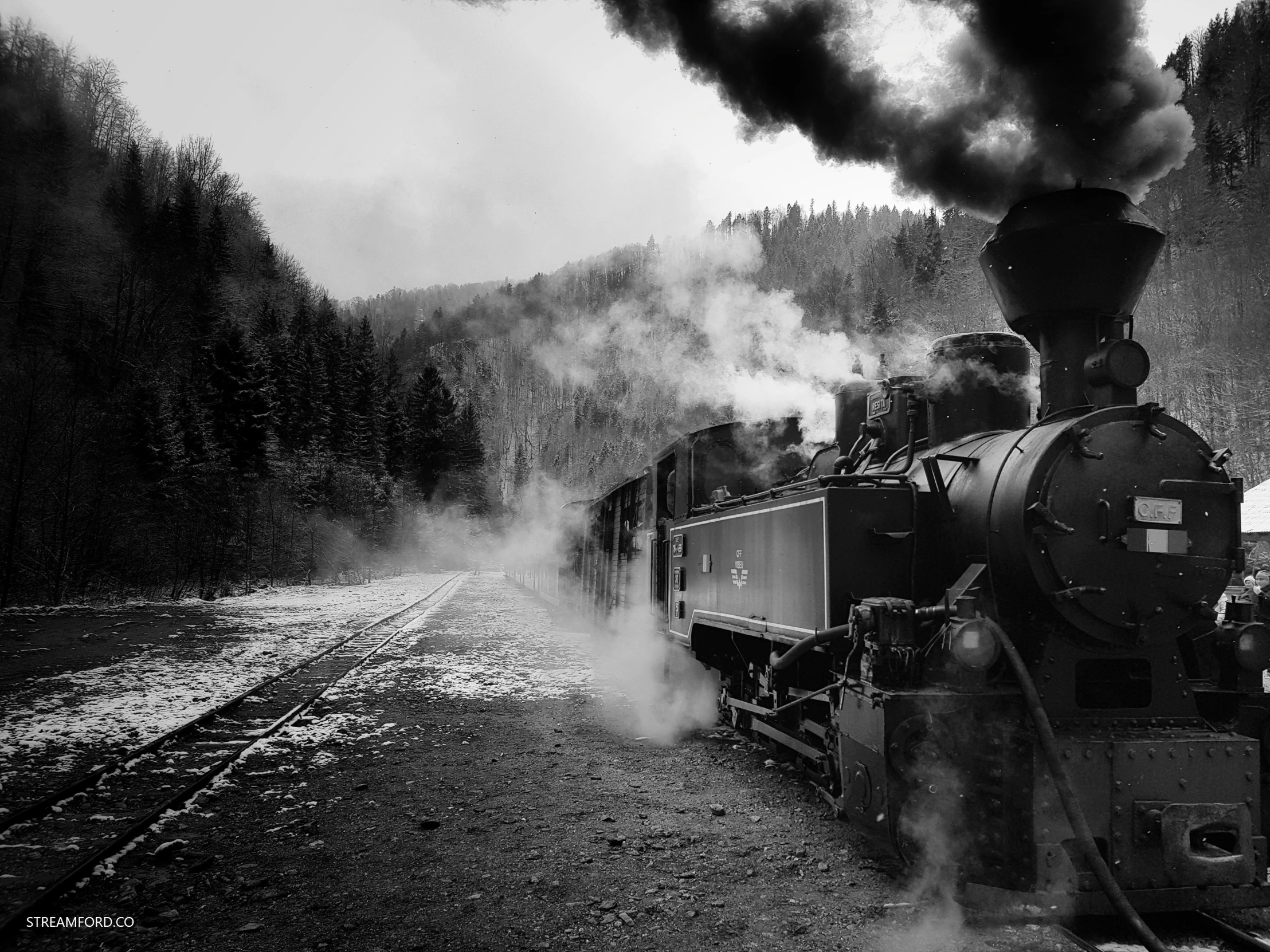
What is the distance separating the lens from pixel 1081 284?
4.56 meters

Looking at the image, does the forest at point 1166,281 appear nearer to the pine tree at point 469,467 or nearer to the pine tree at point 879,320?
the pine tree at point 469,467

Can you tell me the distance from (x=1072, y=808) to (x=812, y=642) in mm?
1479

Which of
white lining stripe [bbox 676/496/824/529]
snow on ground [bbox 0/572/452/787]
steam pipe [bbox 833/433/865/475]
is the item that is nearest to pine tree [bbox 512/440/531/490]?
snow on ground [bbox 0/572/452/787]

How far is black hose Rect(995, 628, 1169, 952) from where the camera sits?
328 centimetres

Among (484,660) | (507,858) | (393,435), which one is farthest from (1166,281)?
(507,858)

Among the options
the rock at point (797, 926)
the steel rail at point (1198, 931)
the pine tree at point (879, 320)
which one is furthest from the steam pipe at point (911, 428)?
the pine tree at point (879, 320)

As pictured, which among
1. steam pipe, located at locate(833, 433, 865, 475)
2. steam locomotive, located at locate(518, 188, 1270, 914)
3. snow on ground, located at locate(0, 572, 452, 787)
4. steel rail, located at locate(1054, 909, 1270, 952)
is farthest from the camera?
snow on ground, located at locate(0, 572, 452, 787)

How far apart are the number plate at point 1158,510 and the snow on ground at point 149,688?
7671mm

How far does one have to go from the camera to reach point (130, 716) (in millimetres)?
8219

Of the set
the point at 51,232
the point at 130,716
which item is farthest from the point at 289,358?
the point at 130,716

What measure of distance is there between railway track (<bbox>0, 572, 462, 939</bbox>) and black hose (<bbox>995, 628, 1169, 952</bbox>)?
462 cm

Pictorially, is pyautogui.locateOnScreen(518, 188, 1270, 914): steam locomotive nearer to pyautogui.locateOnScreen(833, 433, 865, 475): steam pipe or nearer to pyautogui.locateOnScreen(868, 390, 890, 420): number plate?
pyautogui.locateOnScreen(868, 390, 890, 420): number plate

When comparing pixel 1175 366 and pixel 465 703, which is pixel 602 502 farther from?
pixel 1175 366

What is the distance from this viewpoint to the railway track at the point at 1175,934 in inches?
135
